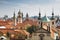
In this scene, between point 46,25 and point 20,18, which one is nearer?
point 46,25

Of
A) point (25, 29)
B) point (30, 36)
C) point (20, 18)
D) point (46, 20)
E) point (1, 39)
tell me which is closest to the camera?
point (1, 39)

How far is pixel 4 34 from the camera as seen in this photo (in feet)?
25.9

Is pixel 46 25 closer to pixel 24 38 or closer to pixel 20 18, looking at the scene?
pixel 24 38

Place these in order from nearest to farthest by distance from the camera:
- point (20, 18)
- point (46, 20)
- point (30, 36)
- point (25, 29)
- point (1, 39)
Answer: point (1, 39)
point (30, 36)
point (46, 20)
point (25, 29)
point (20, 18)

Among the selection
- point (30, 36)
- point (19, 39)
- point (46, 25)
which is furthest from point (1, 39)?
point (46, 25)

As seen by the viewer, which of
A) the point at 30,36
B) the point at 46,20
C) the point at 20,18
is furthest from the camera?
the point at 20,18

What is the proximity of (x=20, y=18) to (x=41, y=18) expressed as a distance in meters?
2.37

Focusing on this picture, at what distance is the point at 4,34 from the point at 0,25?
1638mm

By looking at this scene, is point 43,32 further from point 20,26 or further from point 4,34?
point 20,26

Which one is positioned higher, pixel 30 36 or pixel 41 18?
pixel 41 18

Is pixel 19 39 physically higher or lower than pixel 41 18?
lower

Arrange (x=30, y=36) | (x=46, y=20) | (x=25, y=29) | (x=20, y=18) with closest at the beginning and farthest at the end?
1. (x=30, y=36)
2. (x=46, y=20)
3. (x=25, y=29)
4. (x=20, y=18)

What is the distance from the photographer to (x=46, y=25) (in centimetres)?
795

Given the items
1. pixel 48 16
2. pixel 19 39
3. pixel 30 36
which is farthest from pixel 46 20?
pixel 19 39
